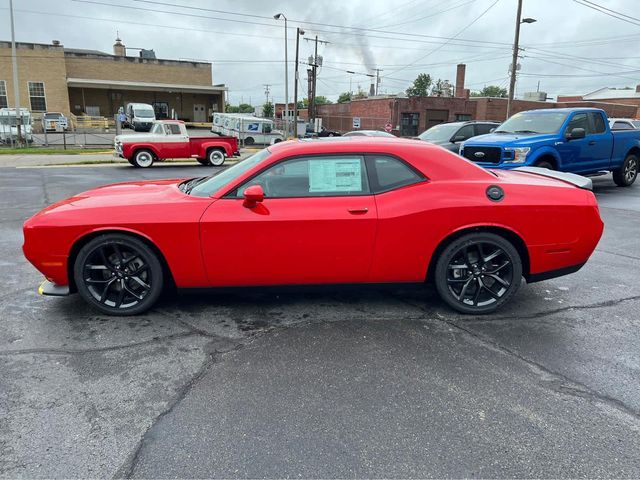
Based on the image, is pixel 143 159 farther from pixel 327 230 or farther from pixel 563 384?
pixel 563 384

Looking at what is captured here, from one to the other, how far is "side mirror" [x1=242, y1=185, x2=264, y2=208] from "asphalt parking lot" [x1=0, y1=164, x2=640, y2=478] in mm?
445

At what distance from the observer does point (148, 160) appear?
60.7 ft

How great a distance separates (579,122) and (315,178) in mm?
8994

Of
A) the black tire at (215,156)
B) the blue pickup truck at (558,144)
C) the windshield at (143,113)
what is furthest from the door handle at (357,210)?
the windshield at (143,113)

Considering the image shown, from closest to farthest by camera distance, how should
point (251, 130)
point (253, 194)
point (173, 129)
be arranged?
1. point (253, 194)
2. point (173, 129)
3. point (251, 130)

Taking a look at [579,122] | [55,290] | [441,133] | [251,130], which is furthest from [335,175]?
[251,130]

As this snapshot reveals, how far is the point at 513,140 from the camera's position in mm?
9930

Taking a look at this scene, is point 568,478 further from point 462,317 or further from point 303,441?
point 462,317

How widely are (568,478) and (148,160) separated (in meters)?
18.5

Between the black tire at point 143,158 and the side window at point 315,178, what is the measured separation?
1583cm

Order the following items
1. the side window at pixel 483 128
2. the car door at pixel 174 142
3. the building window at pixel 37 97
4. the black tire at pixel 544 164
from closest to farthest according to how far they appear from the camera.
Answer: the black tire at pixel 544 164 < the side window at pixel 483 128 < the car door at pixel 174 142 < the building window at pixel 37 97

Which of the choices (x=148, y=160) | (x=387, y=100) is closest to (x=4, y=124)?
(x=148, y=160)

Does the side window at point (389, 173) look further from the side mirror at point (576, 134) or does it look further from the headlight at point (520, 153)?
the side mirror at point (576, 134)

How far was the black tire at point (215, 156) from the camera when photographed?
1936 cm
